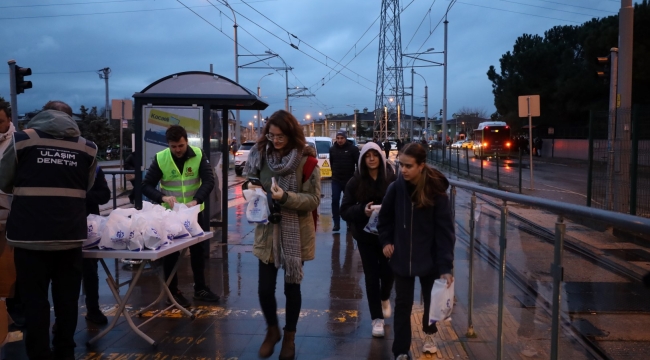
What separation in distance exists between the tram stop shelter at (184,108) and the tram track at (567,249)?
4675 millimetres

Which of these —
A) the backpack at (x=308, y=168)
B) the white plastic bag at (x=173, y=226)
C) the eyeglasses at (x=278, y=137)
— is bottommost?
the white plastic bag at (x=173, y=226)

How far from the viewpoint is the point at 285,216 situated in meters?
4.59

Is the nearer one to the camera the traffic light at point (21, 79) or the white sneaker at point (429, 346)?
the white sneaker at point (429, 346)

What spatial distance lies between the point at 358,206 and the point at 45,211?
2.50 m

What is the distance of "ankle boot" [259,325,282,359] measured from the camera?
15.2 ft

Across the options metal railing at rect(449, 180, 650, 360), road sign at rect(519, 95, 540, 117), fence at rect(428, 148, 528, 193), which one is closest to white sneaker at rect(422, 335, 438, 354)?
metal railing at rect(449, 180, 650, 360)

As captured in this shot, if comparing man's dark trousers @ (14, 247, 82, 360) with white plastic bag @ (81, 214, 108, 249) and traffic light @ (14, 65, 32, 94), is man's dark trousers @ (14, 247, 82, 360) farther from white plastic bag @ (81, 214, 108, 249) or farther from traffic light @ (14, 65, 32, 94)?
traffic light @ (14, 65, 32, 94)

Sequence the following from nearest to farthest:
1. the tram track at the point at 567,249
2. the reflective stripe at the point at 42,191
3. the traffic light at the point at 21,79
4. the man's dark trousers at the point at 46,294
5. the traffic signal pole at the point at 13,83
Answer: the tram track at the point at 567,249 → the reflective stripe at the point at 42,191 → the man's dark trousers at the point at 46,294 → the traffic signal pole at the point at 13,83 → the traffic light at the point at 21,79

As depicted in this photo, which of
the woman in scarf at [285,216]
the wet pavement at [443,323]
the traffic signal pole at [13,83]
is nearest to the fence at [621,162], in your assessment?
the wet pavement at [443,323]

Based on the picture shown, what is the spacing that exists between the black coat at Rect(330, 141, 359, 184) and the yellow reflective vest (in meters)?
4.71

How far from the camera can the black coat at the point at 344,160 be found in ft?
34.5

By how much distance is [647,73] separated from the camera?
105ft

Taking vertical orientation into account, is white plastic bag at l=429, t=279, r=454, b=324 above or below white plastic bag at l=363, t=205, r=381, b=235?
below

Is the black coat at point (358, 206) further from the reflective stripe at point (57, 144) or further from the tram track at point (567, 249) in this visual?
the reflective stripe at point (57, 144)
